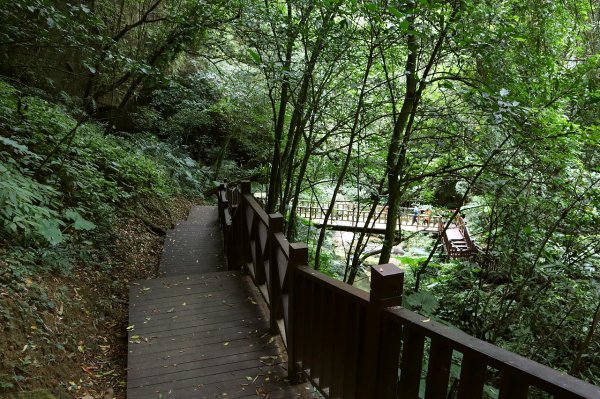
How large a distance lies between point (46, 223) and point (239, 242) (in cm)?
264

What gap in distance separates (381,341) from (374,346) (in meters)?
0.05

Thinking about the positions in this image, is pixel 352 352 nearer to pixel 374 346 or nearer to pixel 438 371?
pixel 374 346

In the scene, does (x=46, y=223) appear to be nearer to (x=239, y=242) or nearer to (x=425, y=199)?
(x=239, y=242)

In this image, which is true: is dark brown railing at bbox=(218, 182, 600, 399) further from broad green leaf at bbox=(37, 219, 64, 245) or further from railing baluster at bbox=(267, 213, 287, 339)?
broad green leaf at bbox=(37, 219, 64, 245)

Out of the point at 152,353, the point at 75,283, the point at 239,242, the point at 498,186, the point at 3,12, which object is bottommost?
the point at 152,353

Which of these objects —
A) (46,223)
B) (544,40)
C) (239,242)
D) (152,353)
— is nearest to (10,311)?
(46,223)

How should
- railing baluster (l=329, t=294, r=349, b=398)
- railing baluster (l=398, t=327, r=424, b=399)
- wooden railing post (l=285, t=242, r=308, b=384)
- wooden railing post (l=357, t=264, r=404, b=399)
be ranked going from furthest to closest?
wooden railing post (l=285, t=242, r=308, b=384)
railing baluster (l=329, t=294, r=349, b=398)
wooden railing post (l=357, t=264, r=404, b=399)
railing baluster (l=398, t=327, r=424, b=399)

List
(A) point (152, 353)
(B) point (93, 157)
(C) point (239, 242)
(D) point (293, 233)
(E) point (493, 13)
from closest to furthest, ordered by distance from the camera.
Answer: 1. (E) point (493, 13)
2. (A) point (152, 353)
3. (C) point (239, 242)
4. (B) point (93, 157)
5. (D) point (293, 233)

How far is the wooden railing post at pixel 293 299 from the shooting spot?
2.83m

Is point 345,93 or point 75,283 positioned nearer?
point 75,283

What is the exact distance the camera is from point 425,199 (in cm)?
678

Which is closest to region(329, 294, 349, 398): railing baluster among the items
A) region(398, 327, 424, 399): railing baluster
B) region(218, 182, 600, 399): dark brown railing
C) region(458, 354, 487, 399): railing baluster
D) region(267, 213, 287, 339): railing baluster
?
region(218, 182, 600, 399): dark brown railing

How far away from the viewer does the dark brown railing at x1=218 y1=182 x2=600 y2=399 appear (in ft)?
4.20

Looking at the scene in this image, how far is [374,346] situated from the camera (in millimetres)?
1877
